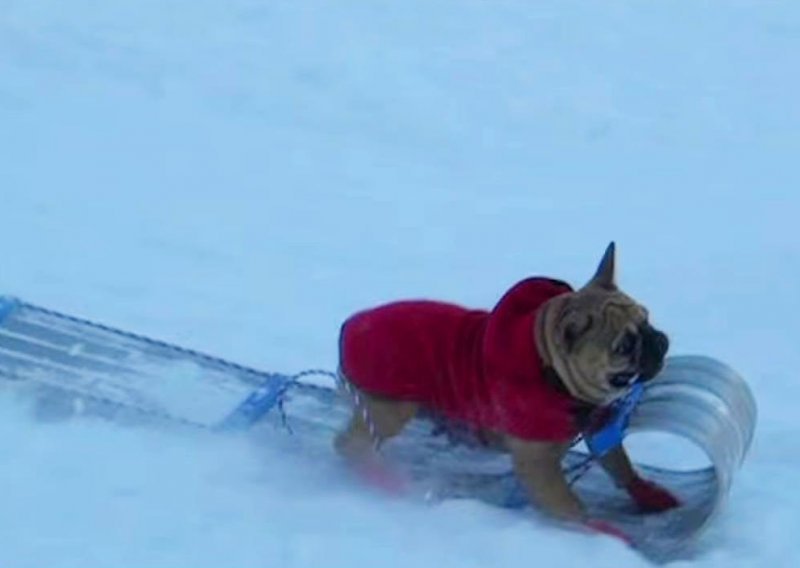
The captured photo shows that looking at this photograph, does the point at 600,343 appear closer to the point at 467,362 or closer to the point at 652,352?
the point at 652,352

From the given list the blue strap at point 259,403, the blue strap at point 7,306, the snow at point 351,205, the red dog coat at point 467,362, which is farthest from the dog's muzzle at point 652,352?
the blue strap at point 7,306

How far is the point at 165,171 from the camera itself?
5.84 metres

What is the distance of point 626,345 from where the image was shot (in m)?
3.48

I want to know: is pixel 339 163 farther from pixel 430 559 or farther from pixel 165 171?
pixel 430 559

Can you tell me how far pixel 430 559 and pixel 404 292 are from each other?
1.70m

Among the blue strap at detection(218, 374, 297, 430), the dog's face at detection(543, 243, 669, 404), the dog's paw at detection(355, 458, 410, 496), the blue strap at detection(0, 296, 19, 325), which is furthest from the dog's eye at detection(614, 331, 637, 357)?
the blue strap at detection(0, 296, 19, 325)

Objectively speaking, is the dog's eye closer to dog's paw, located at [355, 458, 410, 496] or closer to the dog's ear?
the dog's ear

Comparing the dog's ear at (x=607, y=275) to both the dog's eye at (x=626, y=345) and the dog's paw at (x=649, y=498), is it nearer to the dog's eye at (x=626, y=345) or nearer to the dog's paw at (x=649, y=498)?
the dog's eye at (x=626, y=345)

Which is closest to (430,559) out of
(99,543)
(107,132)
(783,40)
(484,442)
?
(484,442)

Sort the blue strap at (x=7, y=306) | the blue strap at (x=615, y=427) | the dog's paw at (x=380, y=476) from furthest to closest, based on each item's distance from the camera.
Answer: the blue strap at (x=7, y=306) → the dog's paw at (x=380, y=476) → the blue strap at (x=615, y=427)

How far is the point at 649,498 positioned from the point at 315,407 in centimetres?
81

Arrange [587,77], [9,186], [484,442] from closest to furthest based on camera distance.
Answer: [484,442] < [9,186] < [587,77]

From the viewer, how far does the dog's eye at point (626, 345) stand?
137 inches

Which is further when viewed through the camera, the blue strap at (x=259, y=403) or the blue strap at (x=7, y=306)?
the blue strap at (x=7, y=306)
